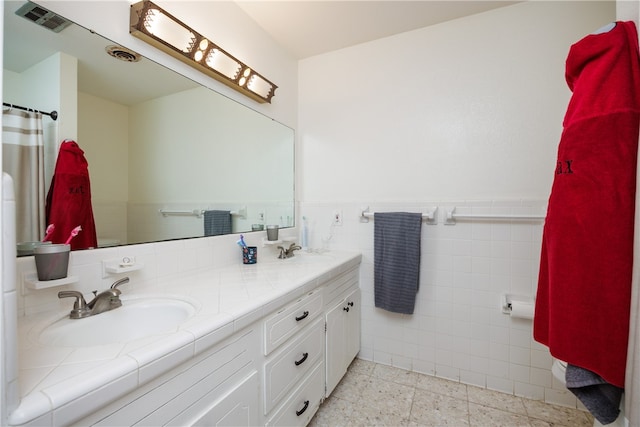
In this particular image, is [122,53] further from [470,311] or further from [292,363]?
[470,311]

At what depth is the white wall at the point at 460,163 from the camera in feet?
5.45

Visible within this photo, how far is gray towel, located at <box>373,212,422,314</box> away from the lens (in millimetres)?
1873

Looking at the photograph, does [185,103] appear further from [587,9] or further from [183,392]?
[587,9]

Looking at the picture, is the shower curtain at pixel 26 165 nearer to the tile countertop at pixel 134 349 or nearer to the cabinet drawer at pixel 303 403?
the tile countertop at pixel 134 349

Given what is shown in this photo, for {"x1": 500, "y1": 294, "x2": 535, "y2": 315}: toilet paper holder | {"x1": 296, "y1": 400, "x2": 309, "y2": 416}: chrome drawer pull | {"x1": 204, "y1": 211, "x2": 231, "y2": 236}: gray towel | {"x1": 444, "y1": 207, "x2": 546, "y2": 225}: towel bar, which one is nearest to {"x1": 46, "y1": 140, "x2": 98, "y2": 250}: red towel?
{"x1": 204, "y1": 211, "x2": 231, "y2": 236}: gray towel

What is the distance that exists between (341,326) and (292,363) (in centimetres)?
58

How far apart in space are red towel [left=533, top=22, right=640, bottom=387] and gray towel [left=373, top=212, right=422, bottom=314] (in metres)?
0.98

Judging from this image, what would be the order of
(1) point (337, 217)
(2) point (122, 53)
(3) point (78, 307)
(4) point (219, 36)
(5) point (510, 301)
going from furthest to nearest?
1. (1) point (337, 217)
2. (5) point (510, 301)
3. (4) point (219, 36)
4. (2) point (122, 53)
5. (3) point (78, 307)

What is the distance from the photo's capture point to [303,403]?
1326mm

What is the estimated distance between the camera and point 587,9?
5.16 ft

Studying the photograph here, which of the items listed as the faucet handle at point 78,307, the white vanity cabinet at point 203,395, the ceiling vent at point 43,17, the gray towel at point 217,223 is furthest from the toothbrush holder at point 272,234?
the ceiling vent at point 43,17

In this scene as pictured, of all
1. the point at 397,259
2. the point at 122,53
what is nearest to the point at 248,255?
the point at 397,259

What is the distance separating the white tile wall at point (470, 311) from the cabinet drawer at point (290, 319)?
0.80 m

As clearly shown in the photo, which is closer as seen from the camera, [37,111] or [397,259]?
[37,111]
